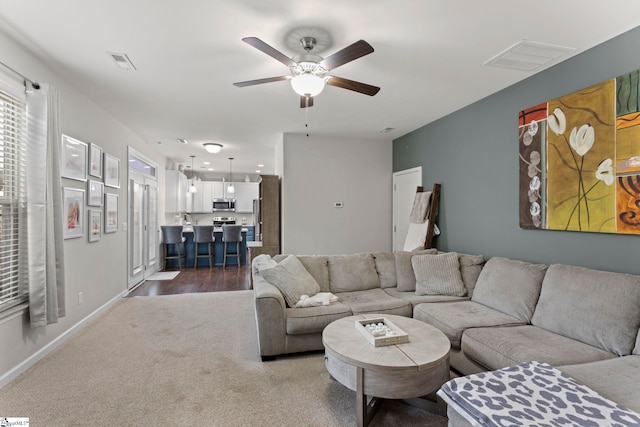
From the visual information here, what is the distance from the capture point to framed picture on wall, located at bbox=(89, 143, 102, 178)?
12.0 feet

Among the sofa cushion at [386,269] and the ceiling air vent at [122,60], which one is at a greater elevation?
the ceiling air vent at [122,60]

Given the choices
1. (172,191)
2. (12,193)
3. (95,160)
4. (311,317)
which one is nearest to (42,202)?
(12,193)

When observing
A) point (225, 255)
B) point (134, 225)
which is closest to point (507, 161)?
point (134, 225)

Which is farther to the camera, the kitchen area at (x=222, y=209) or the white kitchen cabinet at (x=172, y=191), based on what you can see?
the white kitchen cabinet at (x=172, y=191)

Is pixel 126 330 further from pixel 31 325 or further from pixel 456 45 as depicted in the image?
pixel 456 45

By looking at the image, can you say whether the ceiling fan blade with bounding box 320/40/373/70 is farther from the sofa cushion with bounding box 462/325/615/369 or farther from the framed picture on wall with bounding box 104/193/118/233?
the framed picture on wall with bounding box 104/193/118/233

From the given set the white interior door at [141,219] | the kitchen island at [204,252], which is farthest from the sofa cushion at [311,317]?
the kitchen island at [204,252]

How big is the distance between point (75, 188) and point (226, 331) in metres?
2.23

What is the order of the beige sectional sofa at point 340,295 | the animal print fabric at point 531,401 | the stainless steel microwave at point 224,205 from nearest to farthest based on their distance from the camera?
the animal print fabric at point 531,401 < the beige sectional sofa at point 340,295 < the stainless steel microwave at point 224,205

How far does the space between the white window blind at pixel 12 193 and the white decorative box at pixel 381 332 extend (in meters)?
2.68

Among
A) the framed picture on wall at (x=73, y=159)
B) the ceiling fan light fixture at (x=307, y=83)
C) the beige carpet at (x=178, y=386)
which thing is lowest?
the beige carpet at (x=178, y=386)

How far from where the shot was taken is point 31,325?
257cm

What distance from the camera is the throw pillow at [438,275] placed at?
3.30 meters

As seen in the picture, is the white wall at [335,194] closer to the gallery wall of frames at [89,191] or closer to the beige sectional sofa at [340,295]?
the beige sectional sofa at [340,295]
